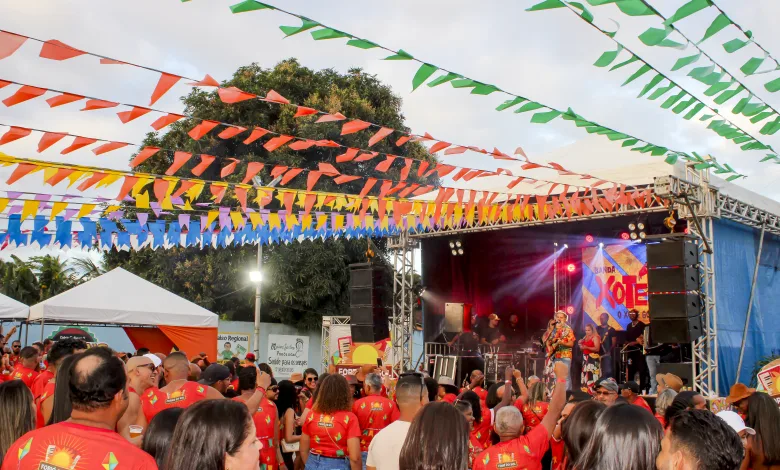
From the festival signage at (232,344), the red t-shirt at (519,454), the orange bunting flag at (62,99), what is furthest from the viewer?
the festival signage at (232,344)

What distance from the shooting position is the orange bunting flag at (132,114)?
5.90 meters

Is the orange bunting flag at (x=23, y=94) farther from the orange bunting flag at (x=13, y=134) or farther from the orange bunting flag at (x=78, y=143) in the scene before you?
the orange bunting flag at (x=78, y=143)

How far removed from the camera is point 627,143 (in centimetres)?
659

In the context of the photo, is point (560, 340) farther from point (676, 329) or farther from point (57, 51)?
point (57, 51)

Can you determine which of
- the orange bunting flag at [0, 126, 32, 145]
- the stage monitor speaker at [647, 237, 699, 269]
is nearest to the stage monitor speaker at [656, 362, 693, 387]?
the stage monitor speaker at [647, 237, 699, 269]

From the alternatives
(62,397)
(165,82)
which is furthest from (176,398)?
(165,82)

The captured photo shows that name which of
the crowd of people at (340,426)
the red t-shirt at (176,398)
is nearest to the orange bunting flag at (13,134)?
the crowd of people at (340,426)

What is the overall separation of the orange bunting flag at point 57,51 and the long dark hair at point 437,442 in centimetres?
341

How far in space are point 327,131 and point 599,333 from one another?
32.9ft

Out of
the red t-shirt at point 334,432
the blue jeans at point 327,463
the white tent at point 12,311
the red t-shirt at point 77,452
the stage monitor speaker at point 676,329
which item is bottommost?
Result: the blue jeans at point 327,463

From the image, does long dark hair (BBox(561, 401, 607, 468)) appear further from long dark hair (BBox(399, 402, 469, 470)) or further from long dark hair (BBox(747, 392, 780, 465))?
long dark hair (BBox(747, 392, 780, 465))

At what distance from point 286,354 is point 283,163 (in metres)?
5.46

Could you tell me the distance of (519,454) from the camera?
354 centimetres

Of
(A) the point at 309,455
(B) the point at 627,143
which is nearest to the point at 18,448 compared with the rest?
(A) the point at 309,455
